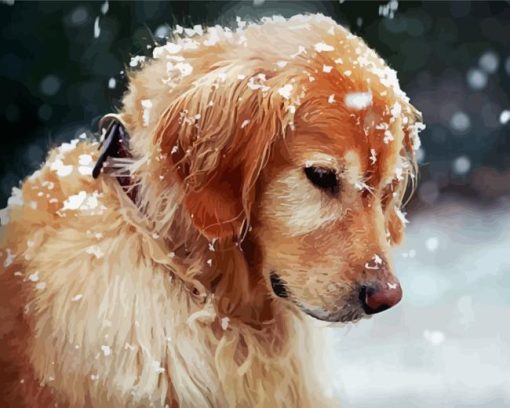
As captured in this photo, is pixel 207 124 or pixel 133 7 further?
pixel 133 7

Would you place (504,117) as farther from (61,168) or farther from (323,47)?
(61,168)

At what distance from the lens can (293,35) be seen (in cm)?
71

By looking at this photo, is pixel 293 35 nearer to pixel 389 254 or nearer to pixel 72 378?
pixel 389 254

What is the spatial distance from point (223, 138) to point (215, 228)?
9 cm

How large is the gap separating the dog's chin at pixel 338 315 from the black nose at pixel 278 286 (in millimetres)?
20

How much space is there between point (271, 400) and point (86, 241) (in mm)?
269

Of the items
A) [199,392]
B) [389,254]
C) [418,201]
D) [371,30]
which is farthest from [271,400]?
[371,30]

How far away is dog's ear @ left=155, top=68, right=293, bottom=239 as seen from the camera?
0.67 metres

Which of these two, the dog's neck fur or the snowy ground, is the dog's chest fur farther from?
the snowy ground

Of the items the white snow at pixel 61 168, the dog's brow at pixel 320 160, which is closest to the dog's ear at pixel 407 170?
the dog's brow at pixel 320 160

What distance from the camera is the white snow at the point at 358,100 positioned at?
678 mm

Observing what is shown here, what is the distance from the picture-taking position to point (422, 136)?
89 cm

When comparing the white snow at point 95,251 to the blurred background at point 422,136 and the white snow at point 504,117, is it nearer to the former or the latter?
the blurred background at point 422,136

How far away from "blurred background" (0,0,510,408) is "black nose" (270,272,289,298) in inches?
6.4
